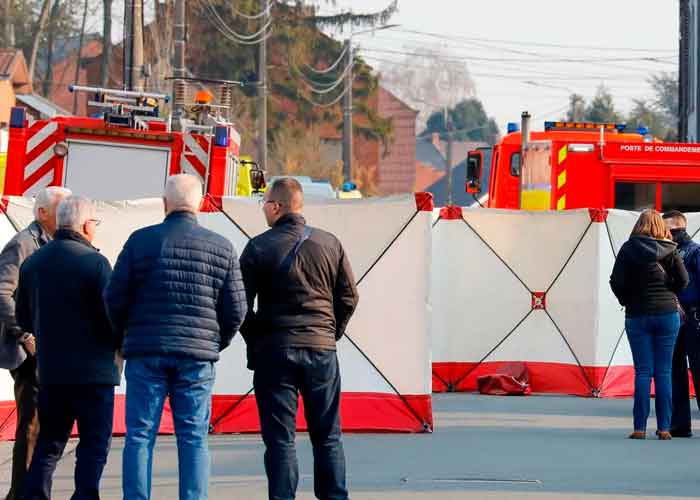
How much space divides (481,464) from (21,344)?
3.69 meters

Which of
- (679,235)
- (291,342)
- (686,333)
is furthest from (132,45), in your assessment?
(291,342)

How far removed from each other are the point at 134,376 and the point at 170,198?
924 mm

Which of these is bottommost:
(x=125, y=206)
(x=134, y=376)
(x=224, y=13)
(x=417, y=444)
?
(x=417, y=444)

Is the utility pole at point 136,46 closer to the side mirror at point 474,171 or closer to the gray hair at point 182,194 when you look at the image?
the side mirror at point 474,171

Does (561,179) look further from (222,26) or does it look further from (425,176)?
(425,176)

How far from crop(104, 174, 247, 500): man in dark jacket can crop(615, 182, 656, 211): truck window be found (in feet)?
40.1

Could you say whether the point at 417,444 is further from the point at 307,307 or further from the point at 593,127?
the point at 593,127

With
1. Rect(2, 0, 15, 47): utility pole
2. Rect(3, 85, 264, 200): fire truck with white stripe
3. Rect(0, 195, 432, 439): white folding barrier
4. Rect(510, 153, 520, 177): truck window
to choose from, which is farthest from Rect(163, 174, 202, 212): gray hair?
Rect(2, 0, 15, 47): utility pole

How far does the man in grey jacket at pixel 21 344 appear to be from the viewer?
368 inches

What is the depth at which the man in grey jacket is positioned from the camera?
9359 millimetres

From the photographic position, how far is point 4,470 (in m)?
11.2

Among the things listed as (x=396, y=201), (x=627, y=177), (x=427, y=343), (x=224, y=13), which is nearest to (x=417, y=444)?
(x=427, y=343)

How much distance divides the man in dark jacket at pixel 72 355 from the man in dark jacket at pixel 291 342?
778mm

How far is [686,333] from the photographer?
13672 millimetres
